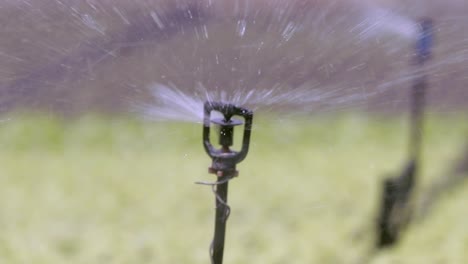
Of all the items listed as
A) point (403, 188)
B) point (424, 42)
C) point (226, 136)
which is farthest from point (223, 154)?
point (403, 188)

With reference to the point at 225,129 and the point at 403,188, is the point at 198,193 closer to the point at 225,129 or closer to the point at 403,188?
the point at 403,188

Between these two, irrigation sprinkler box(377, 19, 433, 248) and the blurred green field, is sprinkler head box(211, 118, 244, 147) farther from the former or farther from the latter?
irrigation sprinkler box(377, 19, 433, 248)

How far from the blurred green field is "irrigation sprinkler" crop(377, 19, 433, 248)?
1.7 inches

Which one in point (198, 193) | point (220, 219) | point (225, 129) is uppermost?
point (225, 129)

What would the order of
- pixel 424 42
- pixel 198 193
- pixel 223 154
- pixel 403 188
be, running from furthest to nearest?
pixel 198 193 → pixel 403 188 → pixel 424 42 → pixel 223 154

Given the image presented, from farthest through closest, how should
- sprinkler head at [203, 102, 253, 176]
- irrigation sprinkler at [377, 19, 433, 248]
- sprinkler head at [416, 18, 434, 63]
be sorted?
1. irrigation sprinkler at [377, 19, 433, 248]
2. sprinkler head at [416, 18, 434, 63]
3. sprinkler head at [203, 102, 253, 176]

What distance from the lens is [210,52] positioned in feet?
3.40

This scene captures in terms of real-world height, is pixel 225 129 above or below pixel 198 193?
above

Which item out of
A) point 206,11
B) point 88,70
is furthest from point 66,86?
point 206,11

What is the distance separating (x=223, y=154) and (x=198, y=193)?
1.29 meters

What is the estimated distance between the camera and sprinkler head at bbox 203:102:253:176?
739 mm

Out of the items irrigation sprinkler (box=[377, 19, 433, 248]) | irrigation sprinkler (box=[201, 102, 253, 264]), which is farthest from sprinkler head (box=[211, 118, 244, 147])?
irrigation sprinkler (box=[377, 19, 433, 248])

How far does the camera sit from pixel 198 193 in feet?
6.66

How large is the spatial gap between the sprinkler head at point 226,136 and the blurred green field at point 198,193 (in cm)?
54
